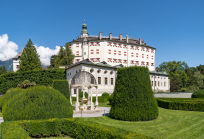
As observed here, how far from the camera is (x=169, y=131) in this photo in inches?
366

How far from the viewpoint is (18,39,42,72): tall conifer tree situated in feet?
134

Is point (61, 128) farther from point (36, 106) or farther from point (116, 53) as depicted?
point (116, 53)

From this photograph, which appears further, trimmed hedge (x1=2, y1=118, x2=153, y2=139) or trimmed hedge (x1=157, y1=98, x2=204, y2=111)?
trimmed hedge (x1=157, y1=98, x2=204, y2=111)

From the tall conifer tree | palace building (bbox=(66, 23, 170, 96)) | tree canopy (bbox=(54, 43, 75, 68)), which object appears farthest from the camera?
palace building (bbox=(66, 23, 170, 96))

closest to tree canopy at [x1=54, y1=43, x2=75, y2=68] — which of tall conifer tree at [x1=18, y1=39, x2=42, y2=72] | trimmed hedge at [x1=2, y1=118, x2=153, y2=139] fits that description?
tall conifer tree at [x1=18, y1=39, x2=42, y2=72]

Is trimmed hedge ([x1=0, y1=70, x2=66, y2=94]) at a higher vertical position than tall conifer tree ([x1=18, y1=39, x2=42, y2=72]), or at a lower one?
lower

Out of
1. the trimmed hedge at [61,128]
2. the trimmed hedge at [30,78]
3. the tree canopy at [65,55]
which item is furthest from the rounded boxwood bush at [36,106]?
the tree canopy at [65,55]

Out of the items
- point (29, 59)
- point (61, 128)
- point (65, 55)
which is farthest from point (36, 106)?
point (65, 55)

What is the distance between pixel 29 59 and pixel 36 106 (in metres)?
35.7

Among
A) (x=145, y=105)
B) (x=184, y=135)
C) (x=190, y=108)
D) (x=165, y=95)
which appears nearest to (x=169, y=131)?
(x=184, y=135)

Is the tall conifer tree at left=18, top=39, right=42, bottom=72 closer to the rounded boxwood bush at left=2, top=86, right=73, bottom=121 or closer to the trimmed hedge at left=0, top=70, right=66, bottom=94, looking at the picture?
the trimmed hedge at left=0, top=70, right=66, bottom=94

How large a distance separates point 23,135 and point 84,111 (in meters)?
11.2

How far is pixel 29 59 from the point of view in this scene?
4106 centimetres

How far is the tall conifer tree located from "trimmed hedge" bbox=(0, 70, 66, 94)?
239 centimetres
